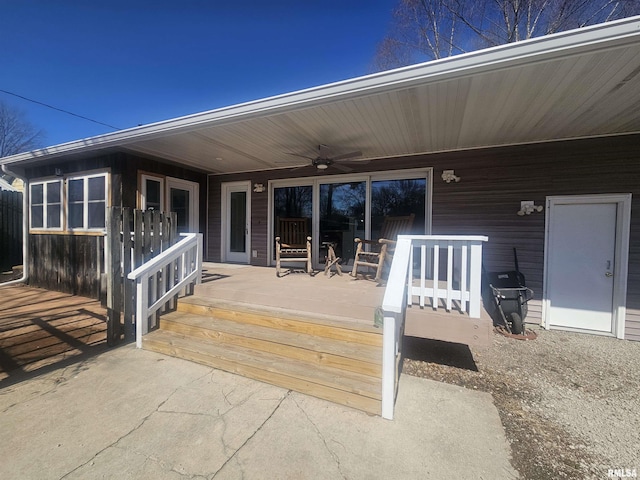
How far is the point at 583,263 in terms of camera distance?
3896 mm

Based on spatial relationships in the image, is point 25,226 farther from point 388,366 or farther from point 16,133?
point 16,133

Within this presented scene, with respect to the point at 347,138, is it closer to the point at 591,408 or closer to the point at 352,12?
the point at 352,12

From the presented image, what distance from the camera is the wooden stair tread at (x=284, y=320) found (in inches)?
86.4

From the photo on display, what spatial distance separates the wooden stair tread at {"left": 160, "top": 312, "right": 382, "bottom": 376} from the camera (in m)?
2.06

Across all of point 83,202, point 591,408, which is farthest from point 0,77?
point 591,408

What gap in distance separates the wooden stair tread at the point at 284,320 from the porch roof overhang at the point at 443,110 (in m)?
2.18

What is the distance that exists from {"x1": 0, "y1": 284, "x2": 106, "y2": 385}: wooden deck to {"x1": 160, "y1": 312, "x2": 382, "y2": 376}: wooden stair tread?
0.96 meters

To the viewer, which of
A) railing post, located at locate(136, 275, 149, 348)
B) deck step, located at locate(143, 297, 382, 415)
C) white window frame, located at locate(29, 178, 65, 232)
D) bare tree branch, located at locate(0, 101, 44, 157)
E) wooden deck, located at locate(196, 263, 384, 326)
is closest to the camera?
deck step, located at locate(143, 297, 382, 415)

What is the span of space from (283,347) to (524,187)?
4.18m

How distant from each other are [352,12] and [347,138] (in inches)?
137

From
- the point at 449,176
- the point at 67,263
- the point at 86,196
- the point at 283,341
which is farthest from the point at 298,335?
the point at 67,263

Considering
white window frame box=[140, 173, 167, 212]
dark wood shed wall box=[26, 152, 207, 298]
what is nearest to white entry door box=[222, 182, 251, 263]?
dark wood shed wall box=[26, 152, 207, 298]

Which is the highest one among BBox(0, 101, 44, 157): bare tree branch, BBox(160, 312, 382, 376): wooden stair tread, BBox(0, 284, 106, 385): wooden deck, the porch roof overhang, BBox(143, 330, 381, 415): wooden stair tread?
BBox(0, 101, 44, 157): bare tree branch

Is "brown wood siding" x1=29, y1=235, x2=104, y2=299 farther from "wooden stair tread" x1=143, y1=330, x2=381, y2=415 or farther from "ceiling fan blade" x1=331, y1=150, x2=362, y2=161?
Answer: "ceiling fan blade" x1=331, y1=150, x2=362, y2=161
